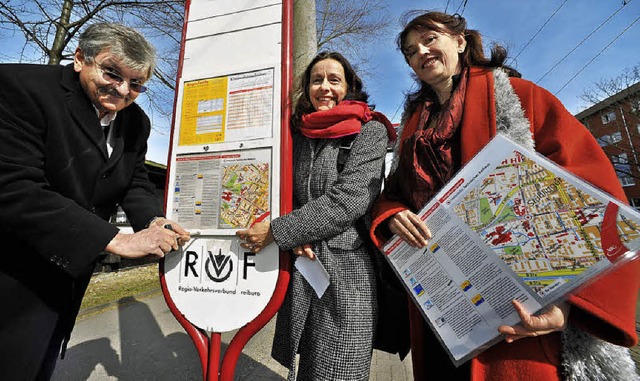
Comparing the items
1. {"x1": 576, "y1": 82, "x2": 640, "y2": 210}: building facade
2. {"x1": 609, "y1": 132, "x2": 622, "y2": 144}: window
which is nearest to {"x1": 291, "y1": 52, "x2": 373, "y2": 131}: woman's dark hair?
{"x1": 576, "y1": 82, "x2": 640, "y2": 210}: building facade

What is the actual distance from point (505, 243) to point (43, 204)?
147 cm

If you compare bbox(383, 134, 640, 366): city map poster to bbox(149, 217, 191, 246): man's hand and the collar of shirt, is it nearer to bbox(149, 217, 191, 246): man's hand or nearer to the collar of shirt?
bbox(149, 217, 191, 246): man's hand

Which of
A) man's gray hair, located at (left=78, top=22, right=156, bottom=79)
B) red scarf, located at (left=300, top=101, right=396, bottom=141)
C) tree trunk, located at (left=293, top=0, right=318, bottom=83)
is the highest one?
tree trunk, located at (left=293, top=0, right=318, bottom=83)

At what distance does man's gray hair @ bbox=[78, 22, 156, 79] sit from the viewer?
131 cm

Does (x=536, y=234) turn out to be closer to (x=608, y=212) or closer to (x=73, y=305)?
(x=608, y=212)

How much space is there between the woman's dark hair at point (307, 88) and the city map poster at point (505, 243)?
28.2 inches

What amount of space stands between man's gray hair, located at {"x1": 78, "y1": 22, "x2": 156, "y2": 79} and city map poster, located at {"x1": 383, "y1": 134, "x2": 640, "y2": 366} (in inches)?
52.7

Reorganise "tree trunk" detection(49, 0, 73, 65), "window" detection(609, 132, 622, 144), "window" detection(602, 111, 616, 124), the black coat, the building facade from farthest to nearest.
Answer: "window" detection(602, 111, 616, 124) → "window" detection(609, 132, 622, 144) → the building facade → "tree trunk" detection(49, 0, 73, 65) → the black coat

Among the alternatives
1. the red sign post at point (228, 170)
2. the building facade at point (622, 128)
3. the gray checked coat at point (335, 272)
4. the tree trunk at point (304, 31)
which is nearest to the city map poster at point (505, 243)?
the gray checked coat at point (335, 272)

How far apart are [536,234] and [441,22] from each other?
95cm

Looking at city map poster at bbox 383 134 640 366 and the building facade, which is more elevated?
the building facade

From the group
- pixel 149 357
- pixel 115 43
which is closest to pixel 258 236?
pixel 115 43

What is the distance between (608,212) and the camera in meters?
0.74

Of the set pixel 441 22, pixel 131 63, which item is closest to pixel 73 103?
pixel 131 63
